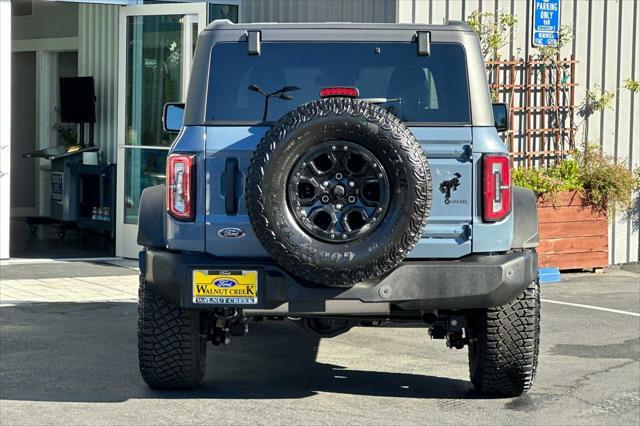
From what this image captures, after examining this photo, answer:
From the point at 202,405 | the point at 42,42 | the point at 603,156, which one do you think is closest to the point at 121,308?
the point at 202,405

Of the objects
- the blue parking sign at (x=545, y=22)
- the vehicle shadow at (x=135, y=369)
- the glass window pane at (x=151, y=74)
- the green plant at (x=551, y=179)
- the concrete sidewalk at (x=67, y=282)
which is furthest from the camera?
the blue parking sign at (x=545, y=22)

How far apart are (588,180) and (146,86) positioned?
4727 mm

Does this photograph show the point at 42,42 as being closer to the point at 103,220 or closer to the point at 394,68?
the point at 103,220

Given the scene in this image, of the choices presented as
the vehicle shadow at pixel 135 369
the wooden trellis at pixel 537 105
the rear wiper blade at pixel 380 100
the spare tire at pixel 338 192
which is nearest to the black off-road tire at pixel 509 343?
the vehicle shadow at pixel 135 369

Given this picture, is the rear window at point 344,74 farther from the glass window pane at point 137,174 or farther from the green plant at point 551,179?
the glass window pane at point 137,174

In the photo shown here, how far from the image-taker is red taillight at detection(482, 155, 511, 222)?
661 centimetres

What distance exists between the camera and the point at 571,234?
42.5ft

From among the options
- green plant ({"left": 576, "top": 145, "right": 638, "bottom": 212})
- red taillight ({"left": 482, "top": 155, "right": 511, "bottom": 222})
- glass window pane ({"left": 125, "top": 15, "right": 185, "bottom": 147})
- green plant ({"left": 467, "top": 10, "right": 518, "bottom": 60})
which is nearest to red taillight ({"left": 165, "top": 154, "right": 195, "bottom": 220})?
red taillight ({"left": 482, "top": 155, "right": 511, "bottom": 222})

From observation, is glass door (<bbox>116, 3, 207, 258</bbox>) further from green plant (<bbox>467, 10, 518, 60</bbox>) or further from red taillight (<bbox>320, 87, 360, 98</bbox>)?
red taillight (<bbox>320, 87, 360, 98</bbox>)

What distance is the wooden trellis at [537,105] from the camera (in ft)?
43.9

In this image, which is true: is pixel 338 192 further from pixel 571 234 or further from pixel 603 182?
pixel 603 182

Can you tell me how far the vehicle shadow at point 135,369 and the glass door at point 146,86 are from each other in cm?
399

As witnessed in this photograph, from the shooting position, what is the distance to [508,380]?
696 cm

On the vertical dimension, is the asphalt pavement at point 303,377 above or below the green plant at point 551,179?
below
